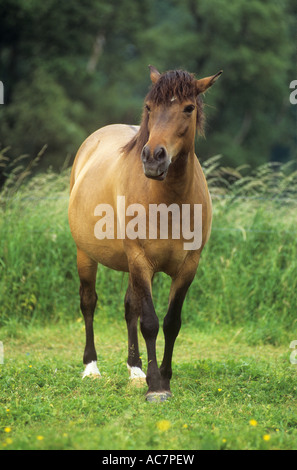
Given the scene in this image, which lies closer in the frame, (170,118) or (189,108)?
(170,118)

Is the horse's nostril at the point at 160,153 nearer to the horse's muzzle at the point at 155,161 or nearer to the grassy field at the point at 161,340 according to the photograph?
the horse's muzzle at the point at 155,161

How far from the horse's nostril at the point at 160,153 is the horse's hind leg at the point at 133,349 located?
6.25ft

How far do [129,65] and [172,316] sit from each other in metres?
26.3

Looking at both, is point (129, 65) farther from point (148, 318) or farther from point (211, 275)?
point (148, 318)

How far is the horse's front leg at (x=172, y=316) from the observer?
4.66 meters

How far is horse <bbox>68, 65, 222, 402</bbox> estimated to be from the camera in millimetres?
4152

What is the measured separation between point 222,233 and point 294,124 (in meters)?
29.5

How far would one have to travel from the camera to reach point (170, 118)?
13.5ft

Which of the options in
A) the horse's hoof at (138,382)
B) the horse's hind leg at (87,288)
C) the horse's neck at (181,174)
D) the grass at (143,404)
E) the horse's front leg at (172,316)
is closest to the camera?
the grass at (143,404)

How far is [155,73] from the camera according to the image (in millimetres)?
4582

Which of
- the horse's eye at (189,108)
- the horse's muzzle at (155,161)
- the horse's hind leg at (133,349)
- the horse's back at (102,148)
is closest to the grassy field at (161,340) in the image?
the horse's hind leg at (133,349)

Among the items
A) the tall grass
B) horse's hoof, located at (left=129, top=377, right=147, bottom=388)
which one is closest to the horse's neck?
horse's hoof, located at (left=129, top=377, right=147, bottom=388)

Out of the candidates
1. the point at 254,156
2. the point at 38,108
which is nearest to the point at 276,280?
the point at 38,108

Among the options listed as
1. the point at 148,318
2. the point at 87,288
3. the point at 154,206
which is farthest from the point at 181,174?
the point at 87,288
